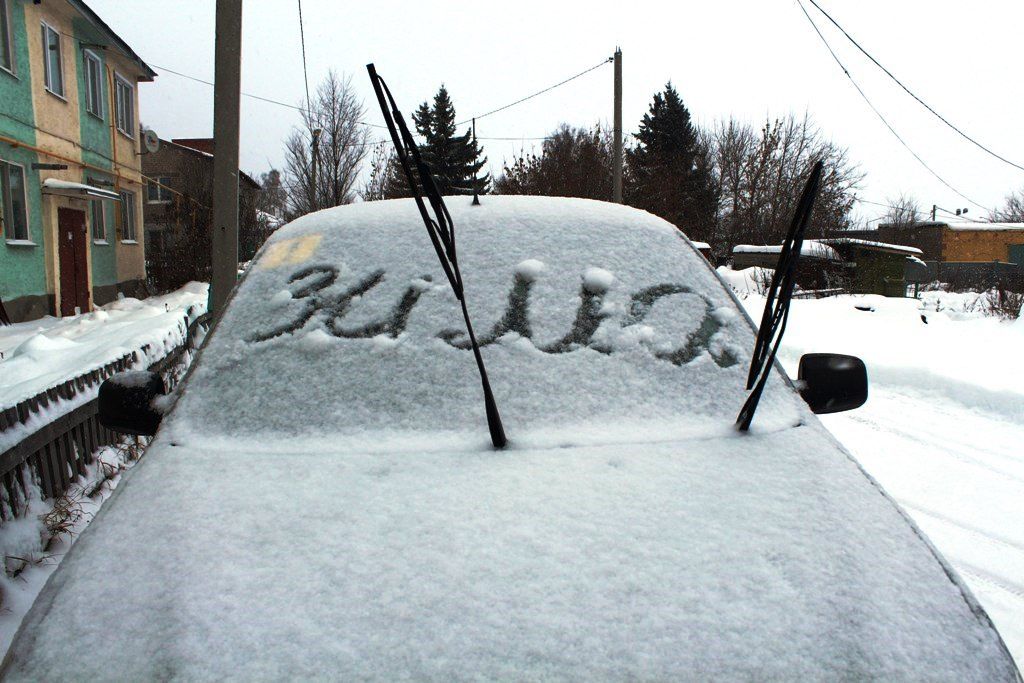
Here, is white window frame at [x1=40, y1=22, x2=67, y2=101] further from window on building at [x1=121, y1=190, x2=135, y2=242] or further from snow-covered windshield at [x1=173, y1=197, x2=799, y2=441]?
snow-covered windshield at [x1=173, y1=197, x2=799, y2=441]

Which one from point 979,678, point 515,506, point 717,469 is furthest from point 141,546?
point 979,678

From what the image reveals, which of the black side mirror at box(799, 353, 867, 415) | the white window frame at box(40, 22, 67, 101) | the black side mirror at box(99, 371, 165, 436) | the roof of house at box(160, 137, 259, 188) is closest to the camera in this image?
the black side mirror at box(99, 371, 165, 436)

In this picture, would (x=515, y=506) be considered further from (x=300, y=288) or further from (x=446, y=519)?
(x=300, y=288)

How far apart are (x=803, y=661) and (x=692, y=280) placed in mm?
1291

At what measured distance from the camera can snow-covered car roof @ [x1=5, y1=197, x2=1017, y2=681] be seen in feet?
3.18

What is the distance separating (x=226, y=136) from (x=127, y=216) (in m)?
14.3

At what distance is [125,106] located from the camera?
18.2 m

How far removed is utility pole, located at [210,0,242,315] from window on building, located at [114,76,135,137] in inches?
545

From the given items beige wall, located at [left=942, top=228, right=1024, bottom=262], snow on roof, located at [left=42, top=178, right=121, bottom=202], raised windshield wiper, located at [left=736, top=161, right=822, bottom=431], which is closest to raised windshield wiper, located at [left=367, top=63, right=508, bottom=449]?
raised windshield wiper, located at [left=736, top=161, right=822, bottom=431]

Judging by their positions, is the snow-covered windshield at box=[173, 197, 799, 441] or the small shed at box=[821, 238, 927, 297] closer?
the snow-covered windshield at box=[173, 197, 799, 441]

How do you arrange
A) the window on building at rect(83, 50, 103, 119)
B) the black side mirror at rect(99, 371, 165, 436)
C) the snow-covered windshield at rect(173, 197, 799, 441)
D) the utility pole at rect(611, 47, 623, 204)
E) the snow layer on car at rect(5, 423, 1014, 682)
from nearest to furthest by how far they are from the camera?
the snow layer on car at rect(5, 423, 1014, 682)
the snow-covered windshield at rect(173, 197, 799, 441)
the black side mirror at rect(99, 371, 165, 436)
the window on building at rect(83, 50, 103, 119)
the utility pole at rect(611, 47, 623, 204)

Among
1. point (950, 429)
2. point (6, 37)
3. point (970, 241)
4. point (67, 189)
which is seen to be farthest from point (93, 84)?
point (970, 241)

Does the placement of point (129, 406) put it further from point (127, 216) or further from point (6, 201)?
point (127, 216)

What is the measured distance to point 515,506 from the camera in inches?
48.8
